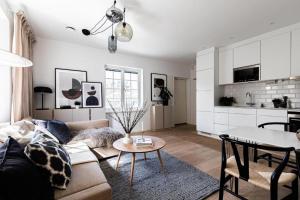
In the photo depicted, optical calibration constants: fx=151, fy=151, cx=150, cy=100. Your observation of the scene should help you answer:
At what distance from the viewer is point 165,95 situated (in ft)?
17.7

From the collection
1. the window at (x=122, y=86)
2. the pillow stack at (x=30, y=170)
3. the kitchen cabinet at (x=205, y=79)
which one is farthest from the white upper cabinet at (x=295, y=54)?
the pillow stack at (x=30, y=170)

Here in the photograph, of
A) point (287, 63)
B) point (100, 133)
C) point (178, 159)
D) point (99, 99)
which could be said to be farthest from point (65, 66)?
point (287, 63)

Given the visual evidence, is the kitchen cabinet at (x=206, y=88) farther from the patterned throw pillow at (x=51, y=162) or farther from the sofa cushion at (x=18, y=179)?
the sofa cushion at (x=18, y=179)

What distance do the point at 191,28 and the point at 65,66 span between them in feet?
10.2

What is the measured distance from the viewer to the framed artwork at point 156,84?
17.6ft

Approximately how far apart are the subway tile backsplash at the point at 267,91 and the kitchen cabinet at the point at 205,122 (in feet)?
2.75

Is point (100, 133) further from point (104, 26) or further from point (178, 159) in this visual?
point (104, 26)

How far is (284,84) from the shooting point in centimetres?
331

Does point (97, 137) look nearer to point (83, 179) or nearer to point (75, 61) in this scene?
point (83, 179)

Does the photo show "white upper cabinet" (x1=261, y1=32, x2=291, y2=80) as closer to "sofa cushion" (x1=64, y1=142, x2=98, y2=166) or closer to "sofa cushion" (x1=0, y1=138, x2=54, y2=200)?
"sofa cushion" (x1=64, y1=142, x2=98, y2=166)

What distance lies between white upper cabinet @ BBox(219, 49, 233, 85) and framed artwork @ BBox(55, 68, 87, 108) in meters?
3.73

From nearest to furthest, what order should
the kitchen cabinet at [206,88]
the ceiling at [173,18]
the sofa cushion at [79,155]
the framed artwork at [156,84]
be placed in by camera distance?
the sofa cushion at [79,155] → the ceiling at [173,18] → the kitchen cabinet at [206,88] → the framed artwork at [156,84]

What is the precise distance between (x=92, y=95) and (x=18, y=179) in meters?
3.46

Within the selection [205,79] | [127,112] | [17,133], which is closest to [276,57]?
[205,79]
